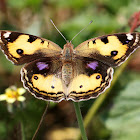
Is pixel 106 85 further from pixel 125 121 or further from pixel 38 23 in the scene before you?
pixel 38 23

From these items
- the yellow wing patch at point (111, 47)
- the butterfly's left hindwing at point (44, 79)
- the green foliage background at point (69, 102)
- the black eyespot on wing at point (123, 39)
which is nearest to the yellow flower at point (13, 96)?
the green foliage background at point (69, 102)

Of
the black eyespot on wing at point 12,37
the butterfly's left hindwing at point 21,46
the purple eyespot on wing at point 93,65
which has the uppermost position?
the black eyespot on wing at point 12,37

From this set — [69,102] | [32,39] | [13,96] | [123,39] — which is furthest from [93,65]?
[69,102]

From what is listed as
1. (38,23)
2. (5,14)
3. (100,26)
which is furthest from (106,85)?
(5,14)

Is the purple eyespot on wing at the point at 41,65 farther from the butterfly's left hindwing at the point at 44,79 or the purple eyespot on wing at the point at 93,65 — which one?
the purple eyespot on wing at the point at 93,65

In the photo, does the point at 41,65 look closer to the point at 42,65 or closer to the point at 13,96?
the point at 42,65
